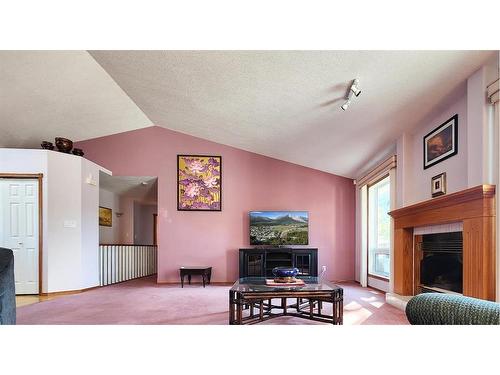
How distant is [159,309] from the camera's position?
12.5 ft

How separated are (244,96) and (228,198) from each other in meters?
2.86

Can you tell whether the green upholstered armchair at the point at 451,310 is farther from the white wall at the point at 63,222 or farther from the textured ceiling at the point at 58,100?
the white wall at the point at 63,222

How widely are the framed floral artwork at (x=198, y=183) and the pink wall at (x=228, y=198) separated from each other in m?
0.11

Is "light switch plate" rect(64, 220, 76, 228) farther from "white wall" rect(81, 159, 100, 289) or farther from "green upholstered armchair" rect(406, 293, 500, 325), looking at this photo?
"green upholstered armchair" rect(406, 293, 500, 325)

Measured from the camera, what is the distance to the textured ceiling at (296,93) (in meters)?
2.92

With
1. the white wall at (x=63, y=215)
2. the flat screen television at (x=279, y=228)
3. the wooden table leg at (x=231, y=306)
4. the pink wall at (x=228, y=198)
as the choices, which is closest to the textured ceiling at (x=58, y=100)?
the pink wall at (x=228, y=198)

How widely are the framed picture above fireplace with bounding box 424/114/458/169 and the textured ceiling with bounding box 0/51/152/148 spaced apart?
4.51 m

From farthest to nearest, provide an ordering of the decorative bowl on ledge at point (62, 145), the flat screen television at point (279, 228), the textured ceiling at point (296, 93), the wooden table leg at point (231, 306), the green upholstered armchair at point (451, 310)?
the flat screen television at point (279, 228) → the decorative bowl on ledge at point (62, 145) → the textured ceiling at point (296, 93) → the wooden table leg at point (231, 306) → the green upholstered armchair at point (451, 310)

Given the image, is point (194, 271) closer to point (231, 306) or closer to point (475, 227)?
point (231, 306)

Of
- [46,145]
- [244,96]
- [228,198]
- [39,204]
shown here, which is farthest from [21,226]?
[244,96]

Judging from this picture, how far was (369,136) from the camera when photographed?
178 inches

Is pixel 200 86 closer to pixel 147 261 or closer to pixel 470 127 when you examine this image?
pixel 470 127
